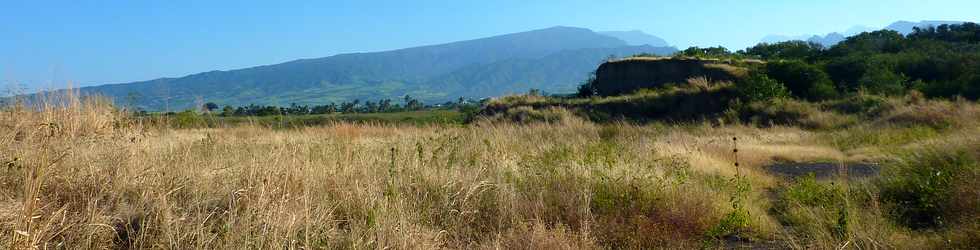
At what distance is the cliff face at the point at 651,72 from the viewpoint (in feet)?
112

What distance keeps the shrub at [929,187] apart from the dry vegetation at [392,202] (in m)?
0.06

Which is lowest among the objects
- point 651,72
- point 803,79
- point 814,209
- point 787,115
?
point 787,115

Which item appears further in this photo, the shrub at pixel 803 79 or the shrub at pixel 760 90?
the shrub at pixel 803 79

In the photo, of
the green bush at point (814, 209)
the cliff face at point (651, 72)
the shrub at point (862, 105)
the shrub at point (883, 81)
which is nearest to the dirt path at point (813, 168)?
the green bush at point (814, 209)

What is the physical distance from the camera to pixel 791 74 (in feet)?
97.7

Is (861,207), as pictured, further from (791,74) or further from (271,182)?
(791,74)

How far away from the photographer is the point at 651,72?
125 ft

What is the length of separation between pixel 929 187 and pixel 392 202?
3.99 metres

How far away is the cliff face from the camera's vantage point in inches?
1344

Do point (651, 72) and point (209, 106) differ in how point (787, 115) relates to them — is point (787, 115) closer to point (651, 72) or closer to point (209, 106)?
point (651, 72)

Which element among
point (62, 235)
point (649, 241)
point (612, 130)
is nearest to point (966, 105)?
point (612, 130)

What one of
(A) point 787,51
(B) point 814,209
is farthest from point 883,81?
(B) point 814,209

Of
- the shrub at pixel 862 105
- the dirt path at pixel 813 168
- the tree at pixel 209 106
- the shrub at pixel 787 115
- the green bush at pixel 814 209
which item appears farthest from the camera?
the shrub at pixel 787 115

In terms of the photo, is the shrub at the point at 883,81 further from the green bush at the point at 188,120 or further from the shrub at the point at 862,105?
the green bush at the point at 188,120
